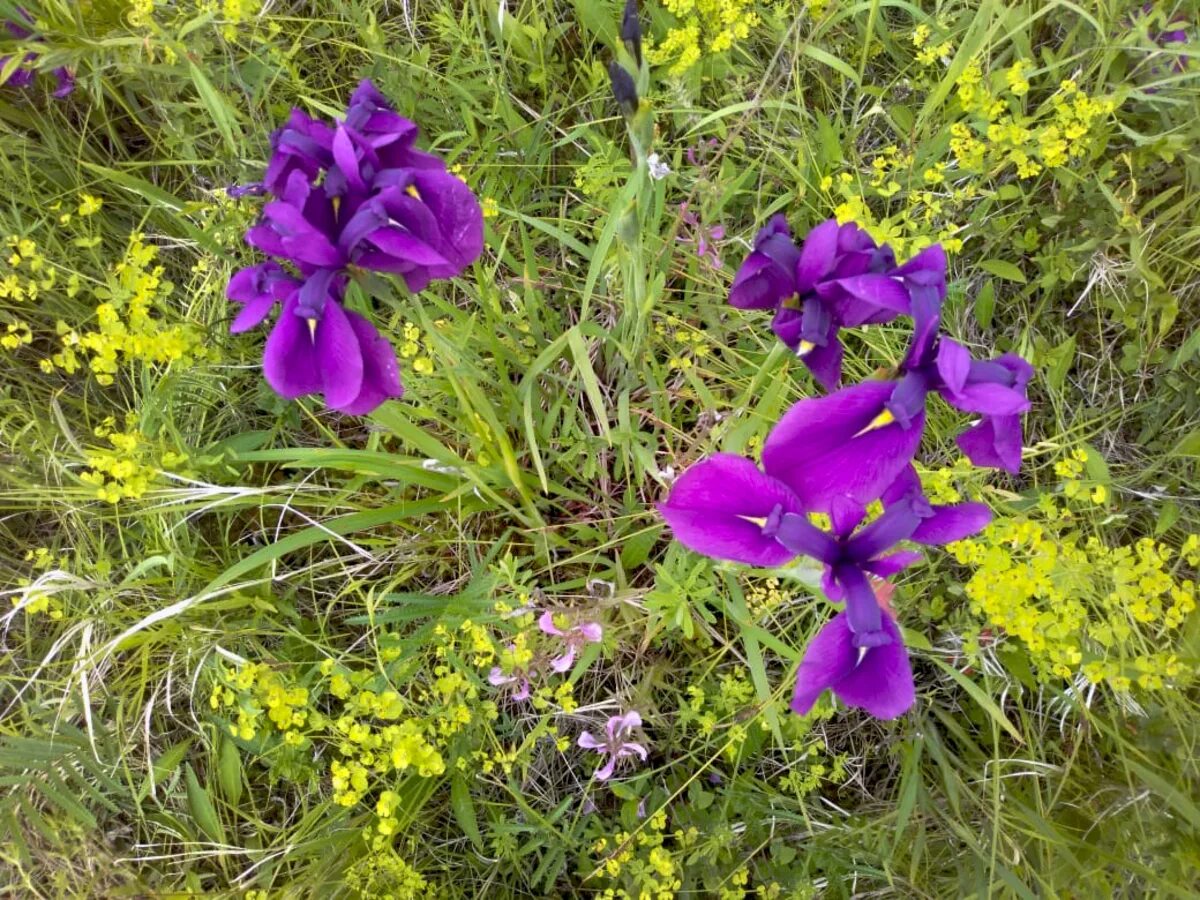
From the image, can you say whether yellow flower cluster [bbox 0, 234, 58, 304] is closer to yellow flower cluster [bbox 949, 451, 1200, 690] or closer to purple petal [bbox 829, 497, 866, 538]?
purple petal [bbox 829, 497, 866, 538]

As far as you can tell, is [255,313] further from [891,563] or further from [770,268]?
[891,563]

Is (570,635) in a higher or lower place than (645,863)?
higher

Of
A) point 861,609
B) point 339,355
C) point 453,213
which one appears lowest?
point 861,609

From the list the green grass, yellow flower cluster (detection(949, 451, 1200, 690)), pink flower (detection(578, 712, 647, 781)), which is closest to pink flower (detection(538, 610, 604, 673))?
the green grass

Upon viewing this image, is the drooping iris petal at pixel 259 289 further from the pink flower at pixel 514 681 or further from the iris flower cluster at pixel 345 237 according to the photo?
Result: the pink flower at pixel 514 681

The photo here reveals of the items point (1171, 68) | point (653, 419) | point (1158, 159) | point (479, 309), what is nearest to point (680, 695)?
point (653, 419)

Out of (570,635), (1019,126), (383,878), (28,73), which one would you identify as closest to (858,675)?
(570,635)

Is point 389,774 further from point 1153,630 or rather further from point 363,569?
point 1153,630
